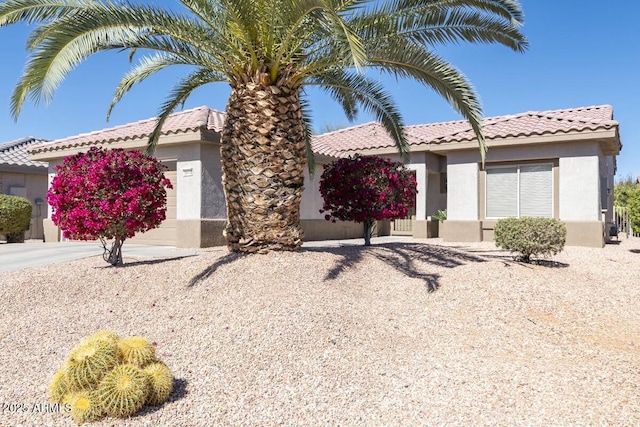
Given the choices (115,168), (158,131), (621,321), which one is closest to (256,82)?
(115,168)

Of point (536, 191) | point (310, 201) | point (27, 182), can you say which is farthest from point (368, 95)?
point (27, 182)

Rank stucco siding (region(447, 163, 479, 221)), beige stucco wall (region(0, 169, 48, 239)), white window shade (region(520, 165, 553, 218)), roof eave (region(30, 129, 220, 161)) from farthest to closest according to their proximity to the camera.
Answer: beige stucco wall (region(0, 169, 48, 239)) → stucco siding (region(447, 163, 479, 221)) → white window shade (region(520, 165, 553, 218)) → roof eave (region(30, 129, 220, 161))

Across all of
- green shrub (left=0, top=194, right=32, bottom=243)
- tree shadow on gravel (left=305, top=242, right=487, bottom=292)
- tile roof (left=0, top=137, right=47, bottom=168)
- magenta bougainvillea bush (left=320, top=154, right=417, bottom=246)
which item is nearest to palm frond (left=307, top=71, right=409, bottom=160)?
magenta bougainvillea bush (left=320, top=154, right=417, bottom=246)

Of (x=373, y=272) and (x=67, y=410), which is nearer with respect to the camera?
(x=67, y=410)

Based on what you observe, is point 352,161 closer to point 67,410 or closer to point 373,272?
point 373,272

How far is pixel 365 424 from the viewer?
4023mm

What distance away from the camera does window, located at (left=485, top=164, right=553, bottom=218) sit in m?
16.3

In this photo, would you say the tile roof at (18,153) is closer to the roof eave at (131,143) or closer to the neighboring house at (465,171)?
the roof eave at (131,143)

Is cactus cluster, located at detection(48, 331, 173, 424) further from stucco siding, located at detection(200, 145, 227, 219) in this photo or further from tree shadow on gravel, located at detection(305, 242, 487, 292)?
stucco siding, located at detection(200, 145, 227, 219)

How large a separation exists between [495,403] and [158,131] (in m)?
9.27

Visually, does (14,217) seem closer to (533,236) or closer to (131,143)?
(131,143)

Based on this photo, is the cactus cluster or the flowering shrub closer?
the cactus cluster

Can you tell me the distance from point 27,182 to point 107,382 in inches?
773

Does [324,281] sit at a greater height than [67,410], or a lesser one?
greater
